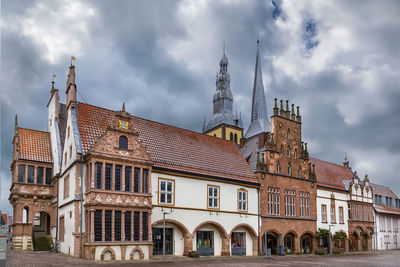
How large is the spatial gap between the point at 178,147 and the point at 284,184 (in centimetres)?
1401

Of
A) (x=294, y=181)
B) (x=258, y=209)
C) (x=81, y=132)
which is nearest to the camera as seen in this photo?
(x=81, y=132)

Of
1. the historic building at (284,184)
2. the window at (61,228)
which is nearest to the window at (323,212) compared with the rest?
the historic building at (284,184)

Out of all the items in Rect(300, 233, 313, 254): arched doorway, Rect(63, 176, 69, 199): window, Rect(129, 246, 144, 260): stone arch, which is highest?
Rect(63, 176, 69, 199): window

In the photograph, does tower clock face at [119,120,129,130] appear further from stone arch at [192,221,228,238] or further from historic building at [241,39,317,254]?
historic building at [241,39,317,254]

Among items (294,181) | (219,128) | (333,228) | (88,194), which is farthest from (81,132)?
(219,128)

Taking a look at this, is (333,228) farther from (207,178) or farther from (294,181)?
(207,178)

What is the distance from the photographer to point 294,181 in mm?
48281

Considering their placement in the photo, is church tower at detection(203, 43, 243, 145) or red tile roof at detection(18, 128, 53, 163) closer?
red tile roof at detection(18, 128, 53, 163)

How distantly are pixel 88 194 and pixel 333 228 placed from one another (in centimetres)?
3436

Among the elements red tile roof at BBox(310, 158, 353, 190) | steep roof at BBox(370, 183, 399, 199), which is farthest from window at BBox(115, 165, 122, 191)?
steep roof at BBox(370, 183, 399, 199)

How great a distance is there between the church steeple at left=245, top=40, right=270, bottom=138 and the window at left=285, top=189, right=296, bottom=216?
40.5m

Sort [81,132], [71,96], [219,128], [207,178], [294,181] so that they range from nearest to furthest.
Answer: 1. [81,132]
2. [71,96]
3. [207,178]
4. [294,181]
5. [219,128]

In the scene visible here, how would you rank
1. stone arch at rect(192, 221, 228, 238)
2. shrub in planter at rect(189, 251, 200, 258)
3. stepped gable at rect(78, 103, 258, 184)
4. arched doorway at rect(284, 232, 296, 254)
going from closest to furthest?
shrub in planter at rect(189, 251, 200, 258)
stepped gable at rect(78, 103, 258, 184)
stone arch at rect(192, 221, 228, 238)
arched doorway at rect(284, 232, 296, 254)

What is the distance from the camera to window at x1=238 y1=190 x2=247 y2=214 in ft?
136
